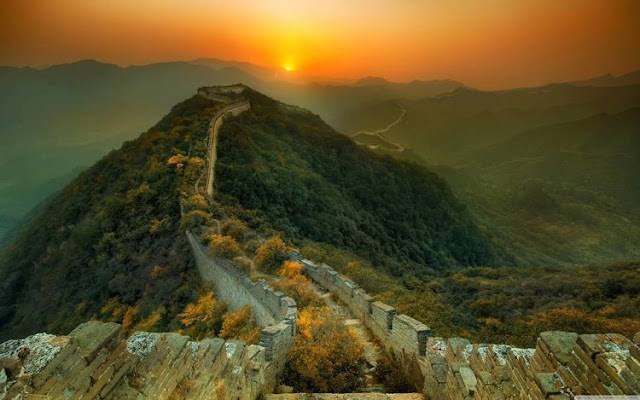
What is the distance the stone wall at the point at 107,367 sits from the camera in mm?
3307

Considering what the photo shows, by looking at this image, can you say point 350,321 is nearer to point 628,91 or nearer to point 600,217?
point 600,217

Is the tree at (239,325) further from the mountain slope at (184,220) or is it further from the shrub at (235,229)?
the shrub at (235,229)

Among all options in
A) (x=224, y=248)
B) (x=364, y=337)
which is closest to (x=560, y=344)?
(x=364, y=337)

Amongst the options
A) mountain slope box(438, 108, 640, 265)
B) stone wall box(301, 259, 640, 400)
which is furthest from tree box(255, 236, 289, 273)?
mountain slope box(438, 108, 640, 265)

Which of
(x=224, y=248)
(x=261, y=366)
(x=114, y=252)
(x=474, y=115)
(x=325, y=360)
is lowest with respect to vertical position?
(x=474, y=115)

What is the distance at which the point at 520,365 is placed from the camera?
14.4 feet

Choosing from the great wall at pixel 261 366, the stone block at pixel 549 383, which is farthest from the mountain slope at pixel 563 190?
the stone block at pixel 549 383

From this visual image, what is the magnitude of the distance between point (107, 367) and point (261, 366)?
4.02 metres

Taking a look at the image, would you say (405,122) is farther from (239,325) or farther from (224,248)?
(239,325)

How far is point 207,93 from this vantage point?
51781 mm

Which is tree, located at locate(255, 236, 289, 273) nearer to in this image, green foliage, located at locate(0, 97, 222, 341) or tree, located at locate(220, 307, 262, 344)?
tree, located at locate(220, 307, 262, 344)

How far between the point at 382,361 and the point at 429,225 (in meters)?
34.5

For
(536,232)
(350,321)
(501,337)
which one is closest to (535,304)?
(501,337)

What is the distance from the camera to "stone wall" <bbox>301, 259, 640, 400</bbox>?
9.94ft
